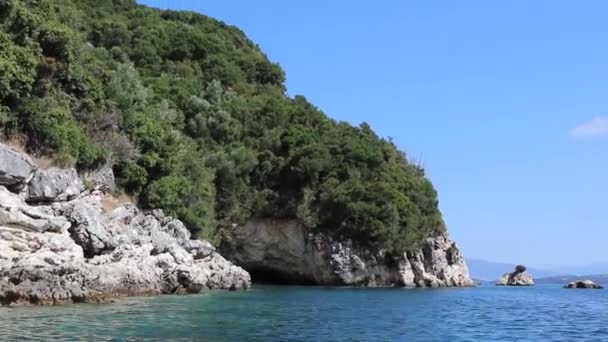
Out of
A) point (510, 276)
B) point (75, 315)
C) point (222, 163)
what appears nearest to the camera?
point (75, 315)

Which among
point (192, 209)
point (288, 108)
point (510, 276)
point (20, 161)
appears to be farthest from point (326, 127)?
point (510, 276)

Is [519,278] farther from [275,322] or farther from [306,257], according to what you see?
[275,322]

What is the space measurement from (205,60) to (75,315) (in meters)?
56.4

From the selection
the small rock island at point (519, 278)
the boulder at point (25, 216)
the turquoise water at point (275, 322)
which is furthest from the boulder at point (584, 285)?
the boulder at point (25, 216)

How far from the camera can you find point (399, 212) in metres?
64.5

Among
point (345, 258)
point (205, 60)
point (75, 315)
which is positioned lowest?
point (75, 315)

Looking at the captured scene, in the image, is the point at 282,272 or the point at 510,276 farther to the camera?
the point at 510,276

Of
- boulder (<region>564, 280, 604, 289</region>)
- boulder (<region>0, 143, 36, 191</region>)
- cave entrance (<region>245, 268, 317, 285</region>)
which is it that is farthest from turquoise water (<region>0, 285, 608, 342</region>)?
boulder (<region>564, 280, 604, 289</region>)

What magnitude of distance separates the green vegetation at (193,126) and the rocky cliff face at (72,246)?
10.3ft

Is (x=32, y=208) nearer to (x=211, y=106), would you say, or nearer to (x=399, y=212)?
(x=211, y=106)

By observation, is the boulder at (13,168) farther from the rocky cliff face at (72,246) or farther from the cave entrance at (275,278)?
the cave entrance at (275,278)

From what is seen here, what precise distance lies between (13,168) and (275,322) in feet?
45.9

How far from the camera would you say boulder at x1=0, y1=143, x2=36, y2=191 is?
2964 centimetres

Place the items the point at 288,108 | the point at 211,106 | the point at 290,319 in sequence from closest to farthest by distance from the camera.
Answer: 1. the point at 290,319
2. the point at 211,106
3. the point at 288,108
